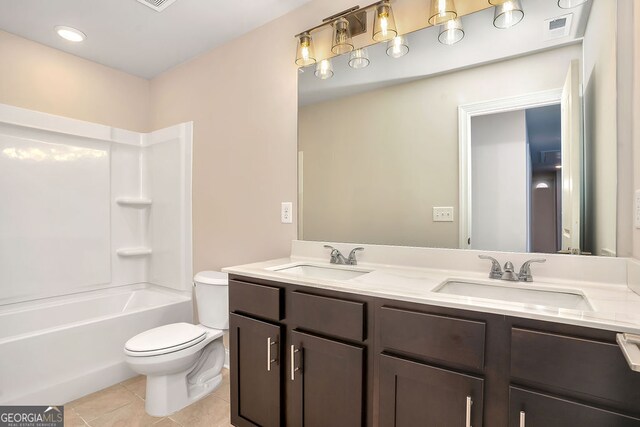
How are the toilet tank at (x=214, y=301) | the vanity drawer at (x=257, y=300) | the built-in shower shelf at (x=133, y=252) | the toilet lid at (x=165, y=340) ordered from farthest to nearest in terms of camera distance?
1. the built-in shower shelf at (x=133, y=252)
2. the toilet tank at (x=214, y=301)
3. the toilet lid at (x=165, y=340)
4. the vanity drawer at (x=257, y=300)

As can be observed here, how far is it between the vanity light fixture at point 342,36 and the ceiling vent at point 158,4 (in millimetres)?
1008

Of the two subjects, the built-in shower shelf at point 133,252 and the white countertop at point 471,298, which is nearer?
the white countertop at point 471,298

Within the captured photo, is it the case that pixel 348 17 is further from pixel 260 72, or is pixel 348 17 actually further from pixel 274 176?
pixel 274 176

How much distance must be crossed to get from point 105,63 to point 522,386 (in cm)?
354

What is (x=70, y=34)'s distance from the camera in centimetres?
232

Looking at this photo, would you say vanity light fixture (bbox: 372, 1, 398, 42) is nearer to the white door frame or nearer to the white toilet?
the white door frame

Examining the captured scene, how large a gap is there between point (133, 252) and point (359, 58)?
2.50 meters

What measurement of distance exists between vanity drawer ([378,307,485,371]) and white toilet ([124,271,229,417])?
4.28 feet

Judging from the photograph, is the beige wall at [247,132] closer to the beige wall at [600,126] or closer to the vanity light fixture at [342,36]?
the vanity light fixture at [342,36]

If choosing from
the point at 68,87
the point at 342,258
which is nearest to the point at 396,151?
the point at 342,258

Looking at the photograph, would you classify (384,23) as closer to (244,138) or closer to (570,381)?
(244,138)

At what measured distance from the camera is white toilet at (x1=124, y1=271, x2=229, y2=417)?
1.80m

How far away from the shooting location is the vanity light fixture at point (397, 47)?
1696 millimetres

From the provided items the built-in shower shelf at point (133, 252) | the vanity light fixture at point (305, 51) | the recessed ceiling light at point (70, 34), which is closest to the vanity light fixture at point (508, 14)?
the vanity light fixture at point (305, 51)
